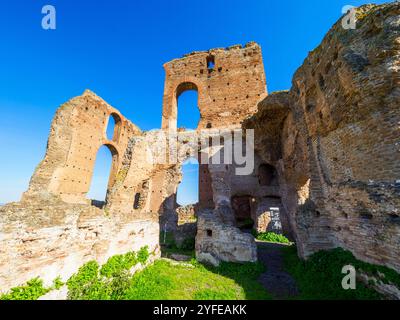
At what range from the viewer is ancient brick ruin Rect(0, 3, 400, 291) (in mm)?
4086

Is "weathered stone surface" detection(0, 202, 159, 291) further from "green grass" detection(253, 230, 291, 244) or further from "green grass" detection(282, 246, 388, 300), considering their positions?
"green grass" detection(253, 230, 291, 244)

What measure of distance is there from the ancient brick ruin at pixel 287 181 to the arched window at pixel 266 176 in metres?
1.07

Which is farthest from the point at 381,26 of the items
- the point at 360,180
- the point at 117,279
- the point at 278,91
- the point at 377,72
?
the point at 117,279

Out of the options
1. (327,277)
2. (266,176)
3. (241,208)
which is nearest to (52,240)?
(327,277)

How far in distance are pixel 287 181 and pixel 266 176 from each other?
424cm

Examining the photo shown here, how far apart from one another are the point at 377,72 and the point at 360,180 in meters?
2.89

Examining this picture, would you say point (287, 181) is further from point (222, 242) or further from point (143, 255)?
point (143, 255)

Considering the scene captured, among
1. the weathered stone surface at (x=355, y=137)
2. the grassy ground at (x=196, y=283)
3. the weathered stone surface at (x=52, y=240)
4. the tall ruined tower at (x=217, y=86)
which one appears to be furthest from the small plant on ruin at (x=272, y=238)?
the weathered stone surface at (x=52, y=240)

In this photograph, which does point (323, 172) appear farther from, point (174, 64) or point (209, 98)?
point (174, 64)

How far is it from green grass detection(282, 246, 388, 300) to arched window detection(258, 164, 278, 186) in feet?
27.9

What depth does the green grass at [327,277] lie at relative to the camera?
178 inches

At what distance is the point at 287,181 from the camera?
10938 millimetres

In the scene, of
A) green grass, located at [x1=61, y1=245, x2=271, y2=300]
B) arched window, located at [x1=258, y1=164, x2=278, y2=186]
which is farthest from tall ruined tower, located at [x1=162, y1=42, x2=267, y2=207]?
green grass, located at [x1=61, y1=245, x2=271, y2=300]

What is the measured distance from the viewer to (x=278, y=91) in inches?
386
